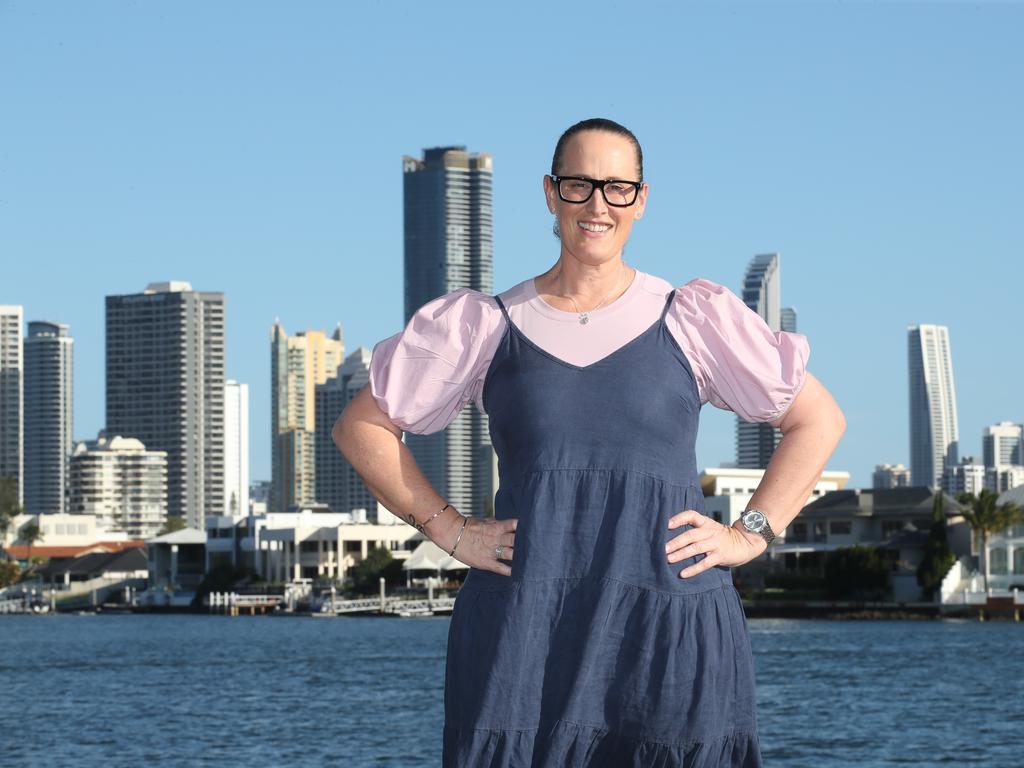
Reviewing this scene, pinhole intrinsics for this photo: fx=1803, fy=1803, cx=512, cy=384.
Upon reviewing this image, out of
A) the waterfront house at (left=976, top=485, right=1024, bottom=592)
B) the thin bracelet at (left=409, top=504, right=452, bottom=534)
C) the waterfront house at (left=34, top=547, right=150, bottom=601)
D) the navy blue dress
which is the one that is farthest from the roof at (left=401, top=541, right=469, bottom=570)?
the navy blue dress

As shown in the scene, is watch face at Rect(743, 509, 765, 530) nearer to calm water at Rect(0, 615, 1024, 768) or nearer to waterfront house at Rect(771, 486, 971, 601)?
calm water at Rect(0, 615, 1024, 768)

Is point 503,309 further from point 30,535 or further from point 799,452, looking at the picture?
point 30,535

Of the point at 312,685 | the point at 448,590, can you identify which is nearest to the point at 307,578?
the point at 448,590

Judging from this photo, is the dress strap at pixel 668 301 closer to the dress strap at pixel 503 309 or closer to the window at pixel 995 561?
the dress strap at pixel 503 309

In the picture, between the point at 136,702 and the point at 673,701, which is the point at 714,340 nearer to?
the point at 673,701

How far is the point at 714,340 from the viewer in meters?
3.38

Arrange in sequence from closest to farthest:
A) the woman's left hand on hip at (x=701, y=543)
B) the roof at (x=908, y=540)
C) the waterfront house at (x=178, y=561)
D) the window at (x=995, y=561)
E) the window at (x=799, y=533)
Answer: the woman's left hand on hip at (x=701, y=543), the window at (x=995, y=561), the roof at (x=908, y=540), the window at (x=799, y=533), the waterfront house at (x=178, y=561)

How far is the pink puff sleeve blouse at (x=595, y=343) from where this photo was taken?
11.0ft

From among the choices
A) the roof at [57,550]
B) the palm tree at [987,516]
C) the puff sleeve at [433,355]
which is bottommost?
the roof at [57,550]

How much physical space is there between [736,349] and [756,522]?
1.09 feet

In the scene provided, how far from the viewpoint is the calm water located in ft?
114

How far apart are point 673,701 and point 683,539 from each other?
294mm

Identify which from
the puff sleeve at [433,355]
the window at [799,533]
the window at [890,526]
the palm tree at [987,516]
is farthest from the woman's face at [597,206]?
the window at [799,533]

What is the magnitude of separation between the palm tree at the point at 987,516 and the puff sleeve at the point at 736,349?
81626 millimetres
